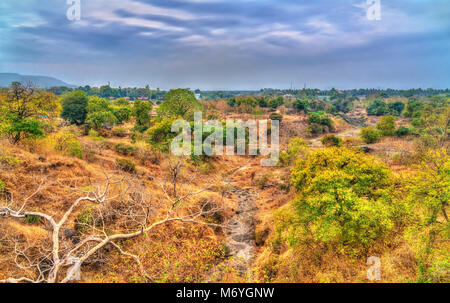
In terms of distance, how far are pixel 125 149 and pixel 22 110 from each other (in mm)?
8995

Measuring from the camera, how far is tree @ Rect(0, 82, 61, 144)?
17.9 m

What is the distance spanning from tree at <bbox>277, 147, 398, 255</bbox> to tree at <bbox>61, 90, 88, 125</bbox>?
3568 cm

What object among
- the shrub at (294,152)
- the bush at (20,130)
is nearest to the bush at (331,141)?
the shrub at (294,152)

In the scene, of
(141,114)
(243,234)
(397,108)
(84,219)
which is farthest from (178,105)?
(397,108)

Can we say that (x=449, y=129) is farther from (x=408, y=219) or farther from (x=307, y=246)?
(x=307, y=246)

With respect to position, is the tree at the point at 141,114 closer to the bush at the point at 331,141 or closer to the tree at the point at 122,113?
the tree at the point at 122,113

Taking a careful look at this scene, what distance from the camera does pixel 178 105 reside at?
33.7 meters

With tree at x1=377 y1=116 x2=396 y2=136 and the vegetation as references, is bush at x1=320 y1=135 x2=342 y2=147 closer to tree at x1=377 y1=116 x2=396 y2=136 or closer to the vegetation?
the vegetation

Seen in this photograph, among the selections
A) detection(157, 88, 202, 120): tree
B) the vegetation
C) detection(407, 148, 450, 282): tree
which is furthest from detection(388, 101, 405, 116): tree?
detection(407, 148, 450, 282): tree

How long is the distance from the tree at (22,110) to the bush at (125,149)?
22.6 feet
